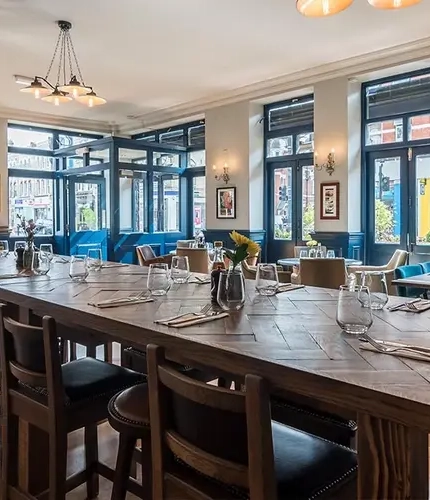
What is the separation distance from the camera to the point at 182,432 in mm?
1239

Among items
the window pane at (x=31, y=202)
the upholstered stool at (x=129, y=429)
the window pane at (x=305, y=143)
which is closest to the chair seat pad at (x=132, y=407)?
the upholstered stool at (x=129, y=429)

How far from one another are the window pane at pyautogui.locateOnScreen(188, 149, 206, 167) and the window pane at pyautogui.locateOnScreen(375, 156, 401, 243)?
4076mm

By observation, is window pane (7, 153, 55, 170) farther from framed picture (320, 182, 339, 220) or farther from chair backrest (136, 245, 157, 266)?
framed picture (320, 182, 339, 220)

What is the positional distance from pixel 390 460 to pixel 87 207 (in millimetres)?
10654

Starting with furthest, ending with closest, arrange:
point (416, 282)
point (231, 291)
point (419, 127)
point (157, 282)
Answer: point (419, 127), point (416, 282), point (157, 282), point (231, 291)

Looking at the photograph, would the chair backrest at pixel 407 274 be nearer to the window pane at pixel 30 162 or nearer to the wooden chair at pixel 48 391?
the wooden chair at pixel 48 391

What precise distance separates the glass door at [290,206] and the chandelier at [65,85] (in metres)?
3.87

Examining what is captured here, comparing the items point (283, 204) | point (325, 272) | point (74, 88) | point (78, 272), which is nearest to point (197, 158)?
point (283, 204)

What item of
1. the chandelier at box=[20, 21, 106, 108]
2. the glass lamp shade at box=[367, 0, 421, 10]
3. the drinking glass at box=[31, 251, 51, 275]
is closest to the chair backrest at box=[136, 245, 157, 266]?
the chandelier at box=[20, 21, 106, 108]

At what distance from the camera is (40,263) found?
3.20 m

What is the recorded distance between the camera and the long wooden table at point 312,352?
1021 millimetres

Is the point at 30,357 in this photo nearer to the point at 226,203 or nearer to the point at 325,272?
the point at 325,272

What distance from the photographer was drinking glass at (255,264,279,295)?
2217mm

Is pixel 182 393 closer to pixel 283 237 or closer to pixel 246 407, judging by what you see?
pixel 246 407
